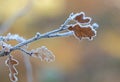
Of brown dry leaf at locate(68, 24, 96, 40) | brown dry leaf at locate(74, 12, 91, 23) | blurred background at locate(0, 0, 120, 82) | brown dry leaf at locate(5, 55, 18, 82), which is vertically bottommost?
brown dry leaf at locate(5, 55, 18, 82)

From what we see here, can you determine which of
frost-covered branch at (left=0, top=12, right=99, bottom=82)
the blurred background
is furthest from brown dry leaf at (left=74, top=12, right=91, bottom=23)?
the blurred background

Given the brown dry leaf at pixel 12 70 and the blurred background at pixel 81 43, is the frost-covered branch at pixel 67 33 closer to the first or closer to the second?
the brown dry leaf at pixel 12 70

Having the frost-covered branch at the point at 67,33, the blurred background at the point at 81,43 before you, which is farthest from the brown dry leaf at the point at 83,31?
the blurred background at the point at 81,43

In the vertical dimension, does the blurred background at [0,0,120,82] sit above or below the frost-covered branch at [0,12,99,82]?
above

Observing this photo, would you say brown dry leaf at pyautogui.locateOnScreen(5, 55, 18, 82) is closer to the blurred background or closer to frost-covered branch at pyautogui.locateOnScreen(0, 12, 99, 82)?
frost-covered branch at pyautogui.locateOnScreen(0, 12, 99, 82)

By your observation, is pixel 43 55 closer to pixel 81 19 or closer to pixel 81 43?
pixel 81 19
